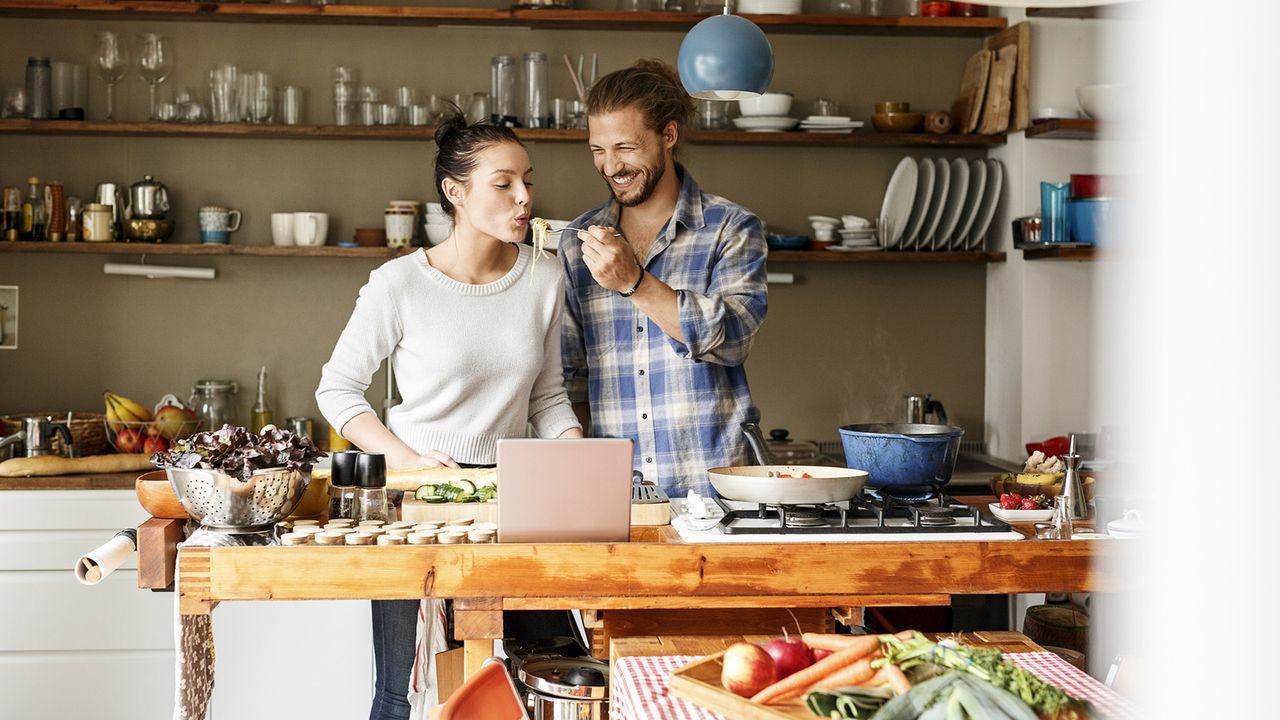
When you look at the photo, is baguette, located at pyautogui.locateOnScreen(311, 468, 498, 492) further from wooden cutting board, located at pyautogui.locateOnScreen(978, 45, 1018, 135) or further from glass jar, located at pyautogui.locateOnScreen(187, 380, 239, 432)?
wooden cutting board, located at pyautogui.locateOnScreen(978, 45, 1018, 135)

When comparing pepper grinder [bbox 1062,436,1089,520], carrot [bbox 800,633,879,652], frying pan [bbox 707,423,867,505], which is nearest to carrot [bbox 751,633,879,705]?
carrot [bbox 800,633,879,652]

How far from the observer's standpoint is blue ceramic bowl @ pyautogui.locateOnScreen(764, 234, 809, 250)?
3959 mm

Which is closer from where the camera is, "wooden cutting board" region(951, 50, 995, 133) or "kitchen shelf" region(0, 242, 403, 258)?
"kitchen shelf" region(0, 242, 403, 258)

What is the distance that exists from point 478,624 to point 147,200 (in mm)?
2638

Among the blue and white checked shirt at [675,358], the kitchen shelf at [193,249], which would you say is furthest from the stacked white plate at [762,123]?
the blue and white checked shirt at [675,358]

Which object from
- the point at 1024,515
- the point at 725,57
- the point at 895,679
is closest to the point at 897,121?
the point at 725,57

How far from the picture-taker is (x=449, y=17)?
3.88 m

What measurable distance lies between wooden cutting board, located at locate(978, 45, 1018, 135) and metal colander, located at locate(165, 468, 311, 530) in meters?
2.88

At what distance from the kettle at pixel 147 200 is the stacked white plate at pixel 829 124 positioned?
2.18 metres

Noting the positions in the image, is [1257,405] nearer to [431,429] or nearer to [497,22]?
[431,429]

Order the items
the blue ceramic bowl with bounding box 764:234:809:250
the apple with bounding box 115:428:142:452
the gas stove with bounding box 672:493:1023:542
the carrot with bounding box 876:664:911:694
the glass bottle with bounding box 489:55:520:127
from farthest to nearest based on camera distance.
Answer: the blue ceramic bowl with bounding box 764:234:809:250, the glass bottle with bounding box 489:55:520:127, the apple with bounding box 115:428:142:452, the gas stove with bounding box 672:493:1023:542, the carrot with bounding box 876:664:911:694

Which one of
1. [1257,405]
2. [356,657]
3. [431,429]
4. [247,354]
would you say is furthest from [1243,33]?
[247,354]

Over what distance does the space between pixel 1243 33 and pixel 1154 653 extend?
0.64ft

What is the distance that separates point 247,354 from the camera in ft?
13.5
